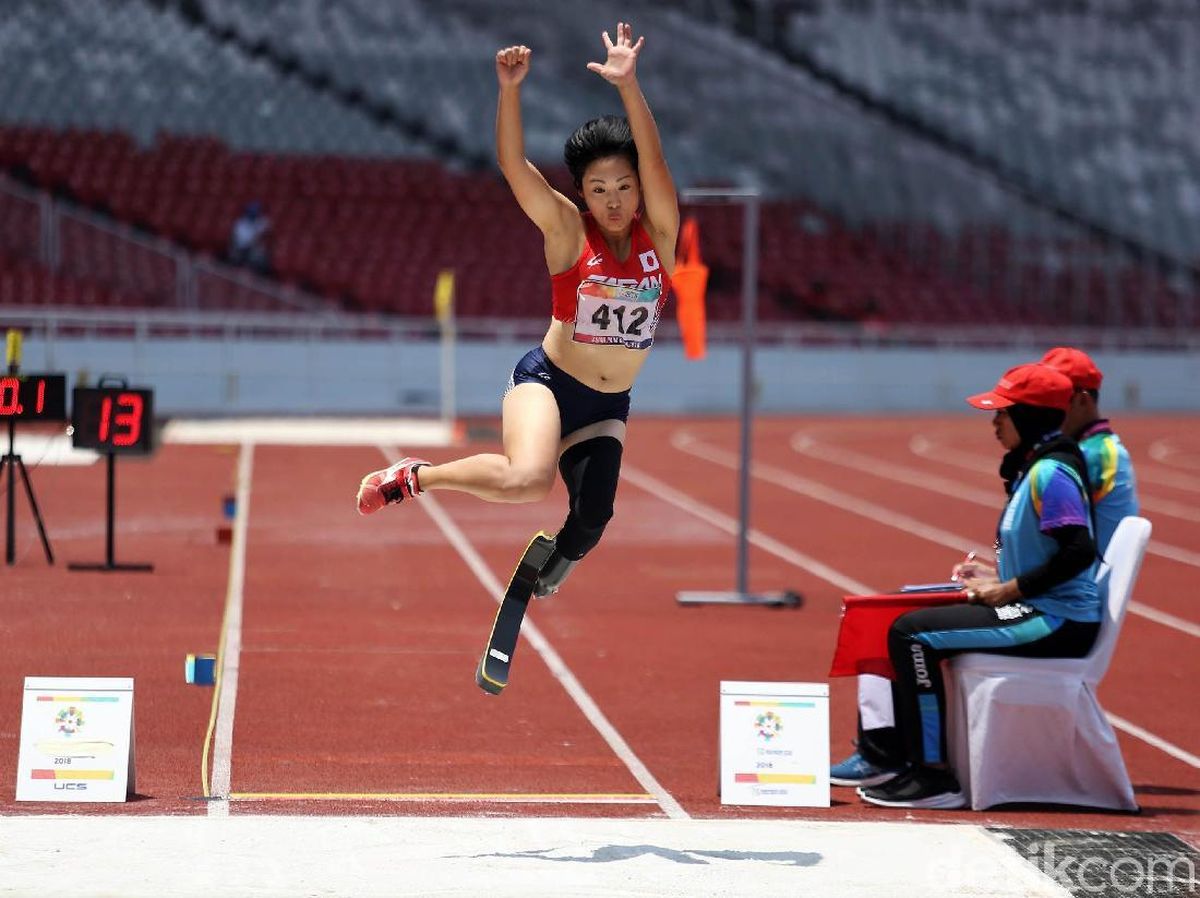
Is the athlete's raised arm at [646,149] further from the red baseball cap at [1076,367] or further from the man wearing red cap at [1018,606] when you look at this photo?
the red baseball cap at [1076,367]

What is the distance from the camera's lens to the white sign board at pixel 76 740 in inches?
242

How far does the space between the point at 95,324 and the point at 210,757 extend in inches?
776

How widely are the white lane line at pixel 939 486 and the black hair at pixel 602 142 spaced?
6.97m

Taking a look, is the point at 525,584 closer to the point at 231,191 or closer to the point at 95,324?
the point at 95,324

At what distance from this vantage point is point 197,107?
3353 cm

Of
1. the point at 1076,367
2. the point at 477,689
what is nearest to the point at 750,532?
the point at 477,689

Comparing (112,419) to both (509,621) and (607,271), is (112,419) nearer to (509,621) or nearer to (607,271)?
(509,621)

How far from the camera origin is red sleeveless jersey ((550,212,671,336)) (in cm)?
564

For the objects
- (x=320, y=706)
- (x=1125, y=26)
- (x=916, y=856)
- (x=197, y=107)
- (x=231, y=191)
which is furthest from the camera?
(x=1125, y=26)

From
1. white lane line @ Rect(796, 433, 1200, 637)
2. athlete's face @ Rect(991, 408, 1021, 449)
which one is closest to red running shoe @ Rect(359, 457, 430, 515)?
athlete's face @ Rect(991, 408, 1021, 449)

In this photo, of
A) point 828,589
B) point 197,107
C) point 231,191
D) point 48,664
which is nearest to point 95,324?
point 231,191

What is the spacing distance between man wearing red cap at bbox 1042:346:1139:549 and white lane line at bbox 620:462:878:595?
536 cm

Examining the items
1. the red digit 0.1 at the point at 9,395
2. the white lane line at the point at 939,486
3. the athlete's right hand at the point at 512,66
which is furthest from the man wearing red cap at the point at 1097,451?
the red digit 0.1 at the point at 9,395

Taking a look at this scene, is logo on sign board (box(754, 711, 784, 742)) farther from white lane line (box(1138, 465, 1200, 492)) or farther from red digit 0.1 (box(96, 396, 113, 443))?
white lane line (box(1138, 465, 1200, 492))
